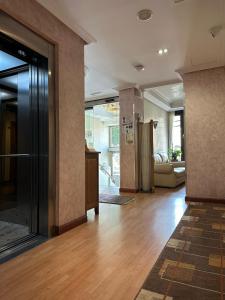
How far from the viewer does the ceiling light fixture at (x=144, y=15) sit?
105 inches

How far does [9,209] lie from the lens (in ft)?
9.34

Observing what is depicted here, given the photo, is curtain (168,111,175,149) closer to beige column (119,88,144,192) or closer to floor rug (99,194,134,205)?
beige column (119,88,144,192)

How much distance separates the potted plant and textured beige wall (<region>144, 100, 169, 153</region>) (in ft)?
0.75

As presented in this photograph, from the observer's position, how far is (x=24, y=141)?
276 cm

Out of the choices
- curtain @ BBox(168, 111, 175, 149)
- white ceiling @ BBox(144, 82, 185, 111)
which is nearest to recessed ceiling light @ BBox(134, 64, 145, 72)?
white ceiling @ BBox(144, 82, 185, 111)

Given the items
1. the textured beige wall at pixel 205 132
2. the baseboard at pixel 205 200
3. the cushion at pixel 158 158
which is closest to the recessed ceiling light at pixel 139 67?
the textured beige wall at pixel 205 132

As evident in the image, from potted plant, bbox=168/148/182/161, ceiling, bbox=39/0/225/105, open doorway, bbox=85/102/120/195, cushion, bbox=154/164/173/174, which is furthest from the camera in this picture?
open doorway, bbox=85/102/120/195

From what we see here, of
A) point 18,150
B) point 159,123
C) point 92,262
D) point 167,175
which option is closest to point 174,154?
point 159,123

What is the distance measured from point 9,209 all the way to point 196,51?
3822 mm

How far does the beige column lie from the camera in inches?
223

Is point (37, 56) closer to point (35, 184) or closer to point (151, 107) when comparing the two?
point (35, 184)

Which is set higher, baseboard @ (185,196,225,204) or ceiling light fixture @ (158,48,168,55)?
ceiling light fixture @ (158,48,168,55)

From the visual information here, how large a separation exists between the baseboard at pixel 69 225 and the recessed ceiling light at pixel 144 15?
279cm

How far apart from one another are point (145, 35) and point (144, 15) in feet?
1.61
